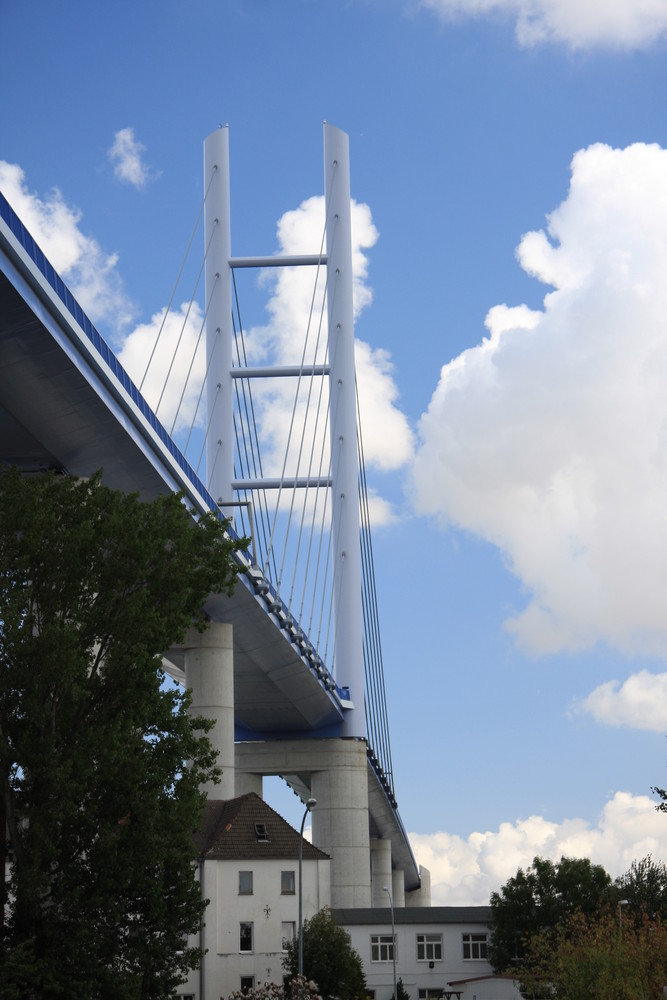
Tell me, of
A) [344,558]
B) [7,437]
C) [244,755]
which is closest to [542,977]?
[7,437]

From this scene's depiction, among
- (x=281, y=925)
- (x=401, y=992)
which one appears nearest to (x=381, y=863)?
(x=401, y=992)

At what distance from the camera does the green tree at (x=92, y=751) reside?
83.1 ft

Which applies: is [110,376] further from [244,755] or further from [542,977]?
[244,755]

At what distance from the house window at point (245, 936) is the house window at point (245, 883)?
1.02 metres

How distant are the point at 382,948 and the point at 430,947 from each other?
2.02 metres

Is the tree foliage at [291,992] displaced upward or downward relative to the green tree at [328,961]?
downward

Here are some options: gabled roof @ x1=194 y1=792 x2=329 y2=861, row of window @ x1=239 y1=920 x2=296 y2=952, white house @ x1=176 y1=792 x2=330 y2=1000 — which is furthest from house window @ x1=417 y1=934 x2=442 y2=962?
row of window @ x1=239 y1=920 x2=296 y2=952

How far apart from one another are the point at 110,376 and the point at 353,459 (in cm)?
3830

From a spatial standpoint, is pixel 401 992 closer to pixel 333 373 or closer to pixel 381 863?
pixel 333 373

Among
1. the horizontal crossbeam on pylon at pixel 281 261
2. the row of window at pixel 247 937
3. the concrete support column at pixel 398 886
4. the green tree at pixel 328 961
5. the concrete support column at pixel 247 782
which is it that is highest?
the horizontal crossbeam on pylon at pixel 281 261

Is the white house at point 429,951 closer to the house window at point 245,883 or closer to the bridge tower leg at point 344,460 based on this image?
the house window at point 245,883

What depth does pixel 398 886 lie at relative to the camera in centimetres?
12606

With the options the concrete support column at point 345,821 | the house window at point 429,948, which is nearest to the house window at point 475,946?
the house window at point 429,948

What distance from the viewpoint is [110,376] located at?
34.4 metres
